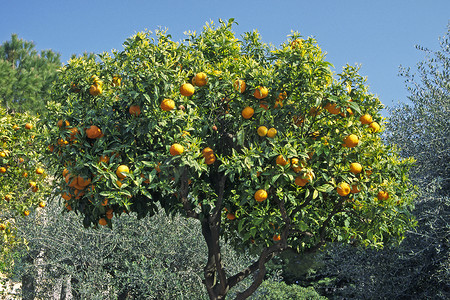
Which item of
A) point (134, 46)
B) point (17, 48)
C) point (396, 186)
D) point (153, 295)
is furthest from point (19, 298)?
point (17, 48)

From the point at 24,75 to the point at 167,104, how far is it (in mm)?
16868

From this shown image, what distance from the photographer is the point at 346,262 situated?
9.50 m

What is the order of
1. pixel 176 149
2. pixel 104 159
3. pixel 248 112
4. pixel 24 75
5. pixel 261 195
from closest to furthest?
pixel 176 149
pixel 261 195
pixel 248 112
pixel 104 159
pixel 24 75

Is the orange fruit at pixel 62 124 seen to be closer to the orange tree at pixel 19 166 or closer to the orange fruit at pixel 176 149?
the orange fruit at pixel 176 149

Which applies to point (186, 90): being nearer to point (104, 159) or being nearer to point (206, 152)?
point (206, 152)

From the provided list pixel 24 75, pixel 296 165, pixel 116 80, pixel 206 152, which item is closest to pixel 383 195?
pixel 296 165

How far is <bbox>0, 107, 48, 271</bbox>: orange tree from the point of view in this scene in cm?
825

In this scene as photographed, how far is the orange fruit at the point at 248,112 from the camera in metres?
4.73

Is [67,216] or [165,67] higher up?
[67,216]

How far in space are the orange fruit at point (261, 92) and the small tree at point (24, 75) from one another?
14.4 meters

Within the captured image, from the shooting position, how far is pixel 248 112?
15.5 feet

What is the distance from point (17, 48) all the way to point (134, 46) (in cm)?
1871

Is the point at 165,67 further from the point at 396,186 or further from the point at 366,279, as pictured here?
the point at 366,279

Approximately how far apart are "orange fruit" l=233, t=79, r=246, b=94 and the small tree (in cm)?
1426
